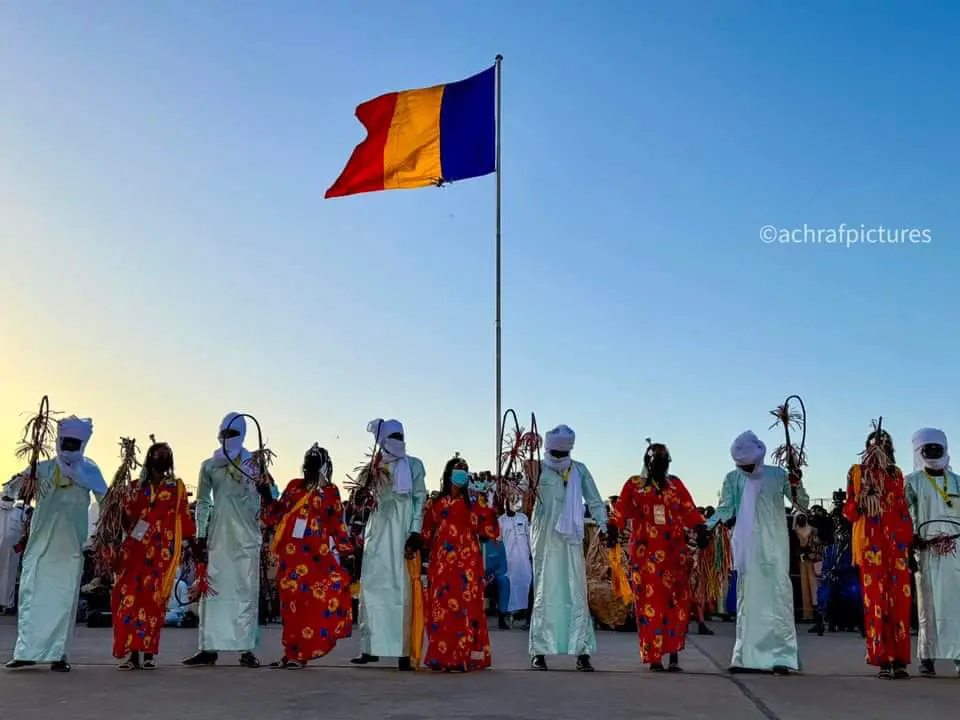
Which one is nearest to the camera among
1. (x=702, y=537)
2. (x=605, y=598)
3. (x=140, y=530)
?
(x=140, y=530)

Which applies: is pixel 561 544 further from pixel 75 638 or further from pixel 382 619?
pixel 75 638

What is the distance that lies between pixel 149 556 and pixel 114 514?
43 centimetres

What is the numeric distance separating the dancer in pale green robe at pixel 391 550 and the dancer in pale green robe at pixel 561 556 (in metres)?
1.02

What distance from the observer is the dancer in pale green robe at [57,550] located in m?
7.75

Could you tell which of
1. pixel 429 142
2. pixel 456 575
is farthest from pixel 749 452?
pixel 429 142

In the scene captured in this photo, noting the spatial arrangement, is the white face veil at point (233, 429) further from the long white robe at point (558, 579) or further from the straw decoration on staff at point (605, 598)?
the straw decoration on staff at point (605, 598)

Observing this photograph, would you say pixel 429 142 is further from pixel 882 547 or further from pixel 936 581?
pixel 936 581

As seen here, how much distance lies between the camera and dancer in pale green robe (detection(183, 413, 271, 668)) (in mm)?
8250

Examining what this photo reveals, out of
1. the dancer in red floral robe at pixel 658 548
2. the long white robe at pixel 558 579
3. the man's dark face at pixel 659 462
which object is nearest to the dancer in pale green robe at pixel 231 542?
the long white robe at pixel 558 579

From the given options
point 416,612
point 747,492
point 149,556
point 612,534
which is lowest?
point 416,612

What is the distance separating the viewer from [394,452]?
8.70m

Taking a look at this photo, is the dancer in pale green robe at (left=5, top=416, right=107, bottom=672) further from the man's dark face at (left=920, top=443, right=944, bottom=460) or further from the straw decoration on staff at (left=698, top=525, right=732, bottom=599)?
the straw decoration on staff at (left=698, top=525, right=732, bottom=599)

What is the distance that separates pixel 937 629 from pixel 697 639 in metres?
3.79

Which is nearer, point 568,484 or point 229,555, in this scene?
point 229,555
